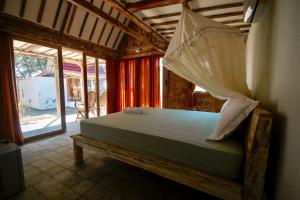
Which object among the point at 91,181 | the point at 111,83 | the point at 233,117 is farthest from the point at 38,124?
the point at 233,117

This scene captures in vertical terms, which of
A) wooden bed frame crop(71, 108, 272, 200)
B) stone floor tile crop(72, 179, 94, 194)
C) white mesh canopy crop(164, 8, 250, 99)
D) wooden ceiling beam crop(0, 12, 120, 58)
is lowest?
stone floor tile crop(72, 179, 94, 194)

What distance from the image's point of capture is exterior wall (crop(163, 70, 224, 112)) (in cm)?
460

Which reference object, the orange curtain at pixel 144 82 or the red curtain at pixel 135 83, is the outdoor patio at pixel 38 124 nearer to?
the red curtain at pixel 135 83

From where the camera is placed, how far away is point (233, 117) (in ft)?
4.62

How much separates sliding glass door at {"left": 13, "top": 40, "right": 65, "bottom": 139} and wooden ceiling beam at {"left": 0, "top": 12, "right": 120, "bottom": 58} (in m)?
0.22

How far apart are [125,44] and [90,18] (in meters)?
1.57

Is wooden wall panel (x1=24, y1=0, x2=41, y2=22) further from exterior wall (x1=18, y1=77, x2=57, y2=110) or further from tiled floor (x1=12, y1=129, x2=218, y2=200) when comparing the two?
exterior wall (x1=18, y1=77, x2=57, y2=110)

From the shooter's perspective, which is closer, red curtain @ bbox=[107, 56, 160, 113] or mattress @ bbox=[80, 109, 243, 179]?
mattress @ bbox=[80, 109, 243, 179]

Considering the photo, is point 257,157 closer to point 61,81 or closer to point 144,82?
point 61,81

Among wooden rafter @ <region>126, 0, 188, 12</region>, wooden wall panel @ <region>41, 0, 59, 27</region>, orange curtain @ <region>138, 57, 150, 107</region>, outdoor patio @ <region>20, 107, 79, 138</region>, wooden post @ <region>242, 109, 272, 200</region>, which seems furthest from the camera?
orange curtain @ <region>138, 57, 150, 107</region>

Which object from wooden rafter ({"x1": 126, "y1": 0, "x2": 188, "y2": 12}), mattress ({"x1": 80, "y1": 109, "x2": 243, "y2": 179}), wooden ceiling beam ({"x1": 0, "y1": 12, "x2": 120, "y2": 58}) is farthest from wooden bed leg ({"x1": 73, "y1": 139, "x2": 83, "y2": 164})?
wooden ceiling beam ({"x1": 0, "y1": 12, "x2": 120, "y2": 58})

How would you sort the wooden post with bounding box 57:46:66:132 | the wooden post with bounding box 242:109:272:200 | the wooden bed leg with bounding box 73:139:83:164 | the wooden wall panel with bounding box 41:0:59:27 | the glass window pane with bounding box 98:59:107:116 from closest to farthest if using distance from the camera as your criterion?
the wooden post with bounding box 242:109:272:200 → the wooden bed leg with bounding box 73:139:83:164 → the wooden wall panel with bounding box 41:0:59:27 → the wooden post with bounding box 57:46:66:132 → the glass window pane with bounding box 98:59:107:116

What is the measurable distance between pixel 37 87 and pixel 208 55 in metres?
6.25

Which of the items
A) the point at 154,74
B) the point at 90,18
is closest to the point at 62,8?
the point at 90,18
